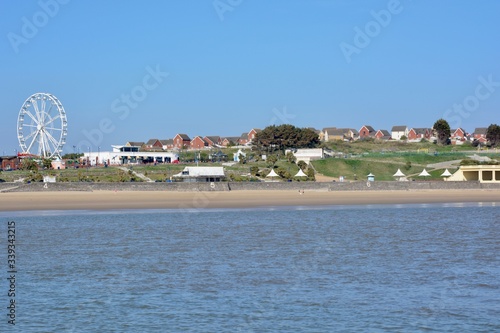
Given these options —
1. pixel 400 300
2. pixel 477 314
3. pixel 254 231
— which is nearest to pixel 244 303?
pixel 400 300

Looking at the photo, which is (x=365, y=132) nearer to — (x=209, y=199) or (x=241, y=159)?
(x=241, y=159)

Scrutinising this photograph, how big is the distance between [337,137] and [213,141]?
2368cm

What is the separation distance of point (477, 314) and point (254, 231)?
49.2ft

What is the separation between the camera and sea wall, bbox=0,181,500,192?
166ft

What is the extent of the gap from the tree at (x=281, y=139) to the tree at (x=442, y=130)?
29.0m

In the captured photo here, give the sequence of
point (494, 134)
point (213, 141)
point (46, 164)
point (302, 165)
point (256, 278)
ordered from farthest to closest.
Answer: point (213, 141)
point (494, 134)
point (46, 164)
point (302, 165)
point (256, 278)

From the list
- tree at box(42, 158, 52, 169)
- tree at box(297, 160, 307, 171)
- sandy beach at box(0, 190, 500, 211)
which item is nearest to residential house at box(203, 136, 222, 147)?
tree at box(42, 158, 52, 169)

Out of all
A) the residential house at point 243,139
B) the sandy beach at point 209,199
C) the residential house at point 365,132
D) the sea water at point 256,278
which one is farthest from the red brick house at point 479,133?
the sea water at point 256,278

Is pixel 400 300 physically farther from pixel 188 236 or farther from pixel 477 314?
pixel 188 236

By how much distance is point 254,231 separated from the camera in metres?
27.5

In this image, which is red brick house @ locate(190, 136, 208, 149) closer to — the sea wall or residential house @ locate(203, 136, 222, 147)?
residential house @ locate(203, 136, 222, 147)

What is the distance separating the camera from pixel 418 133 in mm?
131750

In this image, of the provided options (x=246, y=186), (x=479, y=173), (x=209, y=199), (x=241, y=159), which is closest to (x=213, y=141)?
(x=241, y=159)

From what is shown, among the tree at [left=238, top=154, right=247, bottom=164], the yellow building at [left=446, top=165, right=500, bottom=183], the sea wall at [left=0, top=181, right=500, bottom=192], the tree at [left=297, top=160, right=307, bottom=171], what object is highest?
the tree at [left=238, top=154, right=247, bottom=164]
